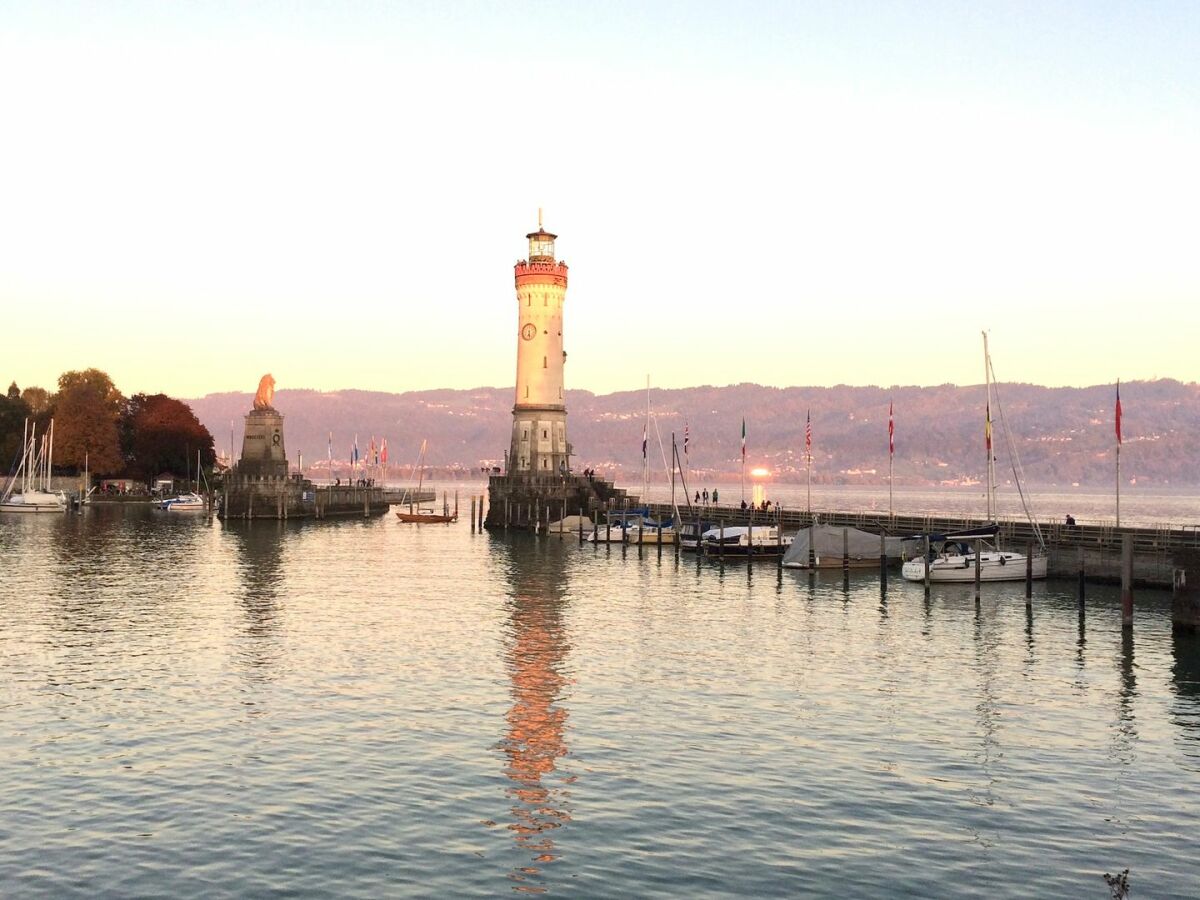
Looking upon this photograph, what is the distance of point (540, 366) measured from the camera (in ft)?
403

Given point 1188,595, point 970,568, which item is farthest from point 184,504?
point 1188,595

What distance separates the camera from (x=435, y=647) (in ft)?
149

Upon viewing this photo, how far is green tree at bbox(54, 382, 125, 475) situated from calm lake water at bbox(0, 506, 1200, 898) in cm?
12316

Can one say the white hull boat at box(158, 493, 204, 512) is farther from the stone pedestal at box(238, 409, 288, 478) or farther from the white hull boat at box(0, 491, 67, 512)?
the stone pedestal at box(238, 409, 288, 478)

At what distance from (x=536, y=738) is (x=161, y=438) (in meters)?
169

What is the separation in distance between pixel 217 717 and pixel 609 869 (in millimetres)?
15677

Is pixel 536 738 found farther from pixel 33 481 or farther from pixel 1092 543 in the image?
pixel 33 481

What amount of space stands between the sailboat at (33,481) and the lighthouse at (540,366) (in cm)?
6939

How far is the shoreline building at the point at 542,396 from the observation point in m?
123

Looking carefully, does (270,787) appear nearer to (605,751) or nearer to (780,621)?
(605,751)

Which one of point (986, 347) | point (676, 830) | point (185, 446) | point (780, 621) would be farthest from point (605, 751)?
point (185, 446)

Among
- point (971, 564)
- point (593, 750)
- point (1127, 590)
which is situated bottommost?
point (593, 750)

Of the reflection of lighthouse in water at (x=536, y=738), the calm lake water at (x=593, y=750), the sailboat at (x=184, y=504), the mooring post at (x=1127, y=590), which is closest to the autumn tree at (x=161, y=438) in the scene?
the sailboat at (x=184, y=504)

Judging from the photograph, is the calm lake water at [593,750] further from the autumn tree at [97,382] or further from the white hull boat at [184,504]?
the autumn tree at [97,382]
